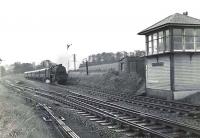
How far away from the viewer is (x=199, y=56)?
22.8 meters

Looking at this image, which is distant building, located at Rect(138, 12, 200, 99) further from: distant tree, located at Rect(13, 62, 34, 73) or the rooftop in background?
distant tree, located at Rect(13, 62, 34, 73)

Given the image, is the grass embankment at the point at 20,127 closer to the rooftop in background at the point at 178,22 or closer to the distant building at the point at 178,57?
the distant building at the point at 178,57

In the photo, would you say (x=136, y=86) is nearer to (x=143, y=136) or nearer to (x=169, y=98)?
(x=169, y=98)

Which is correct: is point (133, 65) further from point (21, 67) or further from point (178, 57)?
point (21, 67)

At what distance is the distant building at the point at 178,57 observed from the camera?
22.0m

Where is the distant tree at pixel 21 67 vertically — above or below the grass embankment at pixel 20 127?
above

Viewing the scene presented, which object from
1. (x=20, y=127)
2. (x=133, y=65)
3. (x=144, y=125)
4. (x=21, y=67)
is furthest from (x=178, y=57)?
(x=21, y=67)

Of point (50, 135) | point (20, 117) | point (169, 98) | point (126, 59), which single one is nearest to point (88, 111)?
point (20, 117)

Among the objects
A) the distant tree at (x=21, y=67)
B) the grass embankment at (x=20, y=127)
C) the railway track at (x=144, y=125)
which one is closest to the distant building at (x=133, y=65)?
the railway track at (x=144, y=125)

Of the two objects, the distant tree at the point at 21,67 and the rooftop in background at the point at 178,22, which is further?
the distant tree at the point at 21,67

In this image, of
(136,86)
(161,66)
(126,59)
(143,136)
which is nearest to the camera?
(143,136)

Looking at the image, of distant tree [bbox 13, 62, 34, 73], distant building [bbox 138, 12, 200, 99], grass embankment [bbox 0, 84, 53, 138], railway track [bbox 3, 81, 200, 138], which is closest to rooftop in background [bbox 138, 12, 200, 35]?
distant building [bbox 138, 12, 200, 99]

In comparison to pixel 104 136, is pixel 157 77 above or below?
above

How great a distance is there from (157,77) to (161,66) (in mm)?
1110
